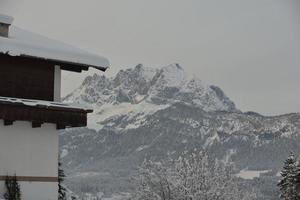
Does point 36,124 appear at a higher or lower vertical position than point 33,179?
higher

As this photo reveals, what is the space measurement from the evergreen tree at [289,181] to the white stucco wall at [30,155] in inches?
1231

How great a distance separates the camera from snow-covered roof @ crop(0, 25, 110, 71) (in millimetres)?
17938

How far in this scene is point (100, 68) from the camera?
778 inches

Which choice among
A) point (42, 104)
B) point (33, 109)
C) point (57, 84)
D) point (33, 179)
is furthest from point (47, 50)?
point (33, 179)

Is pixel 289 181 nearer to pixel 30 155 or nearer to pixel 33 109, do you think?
pixel 30 155

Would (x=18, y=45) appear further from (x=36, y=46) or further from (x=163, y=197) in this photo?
(x=163, y=197)

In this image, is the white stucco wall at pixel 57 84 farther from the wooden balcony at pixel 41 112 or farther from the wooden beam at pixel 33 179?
the wooden beam at pixel 33 179

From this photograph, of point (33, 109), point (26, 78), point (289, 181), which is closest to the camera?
point (33, 109)

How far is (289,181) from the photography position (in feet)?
160


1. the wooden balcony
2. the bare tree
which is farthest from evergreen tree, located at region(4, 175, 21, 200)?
the bare tree

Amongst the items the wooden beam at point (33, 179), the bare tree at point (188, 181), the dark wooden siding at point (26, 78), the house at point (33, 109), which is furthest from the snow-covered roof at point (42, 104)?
the bare tree at point (188, 181)

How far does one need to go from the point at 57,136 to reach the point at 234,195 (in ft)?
149

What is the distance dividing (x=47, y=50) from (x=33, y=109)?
1748 millimetres

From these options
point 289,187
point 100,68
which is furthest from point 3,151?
point 289,187
